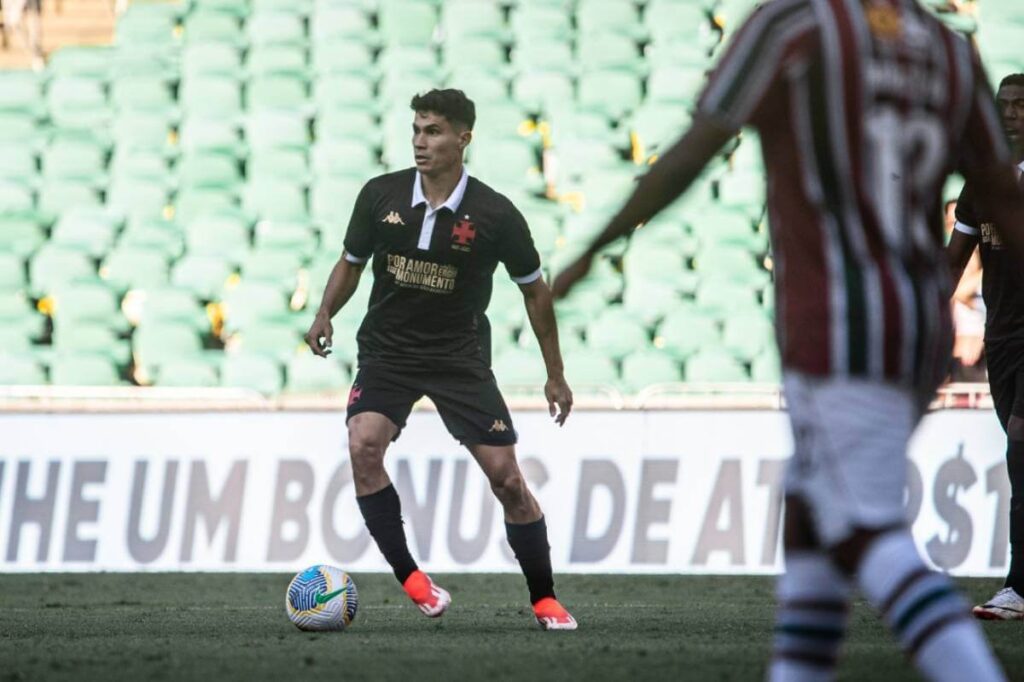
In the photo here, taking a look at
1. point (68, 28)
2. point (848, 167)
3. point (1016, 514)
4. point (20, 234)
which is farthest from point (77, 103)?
point (848, 167)

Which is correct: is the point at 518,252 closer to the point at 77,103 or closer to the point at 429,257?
the point at 429,257

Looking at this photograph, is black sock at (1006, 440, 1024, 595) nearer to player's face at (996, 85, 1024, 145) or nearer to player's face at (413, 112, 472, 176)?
player's face at (996, 85, 1024, 145)

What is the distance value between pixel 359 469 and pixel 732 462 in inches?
181

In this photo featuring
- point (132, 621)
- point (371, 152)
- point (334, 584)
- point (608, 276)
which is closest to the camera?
point (334, 584)

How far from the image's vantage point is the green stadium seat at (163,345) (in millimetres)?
15414

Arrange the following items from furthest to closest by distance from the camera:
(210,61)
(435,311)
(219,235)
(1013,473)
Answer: (210,61)
(219,235)
(1013,473)
(435,311)

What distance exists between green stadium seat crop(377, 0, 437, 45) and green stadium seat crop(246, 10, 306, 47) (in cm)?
88

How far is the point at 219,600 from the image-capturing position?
991cm

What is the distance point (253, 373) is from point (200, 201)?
2.74m

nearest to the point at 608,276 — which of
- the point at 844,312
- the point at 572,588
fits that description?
the point at 572,588

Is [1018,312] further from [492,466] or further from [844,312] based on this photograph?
[844,312]

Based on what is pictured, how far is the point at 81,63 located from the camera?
61.6 ft

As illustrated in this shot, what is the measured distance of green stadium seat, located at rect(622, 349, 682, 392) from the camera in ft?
47.7

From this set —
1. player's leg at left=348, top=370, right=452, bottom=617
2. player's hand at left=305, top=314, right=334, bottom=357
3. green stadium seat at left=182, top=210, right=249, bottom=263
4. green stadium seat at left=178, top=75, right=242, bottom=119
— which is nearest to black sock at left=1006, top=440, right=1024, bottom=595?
player's leg at left=348, top=370, right=452, bottom=617
